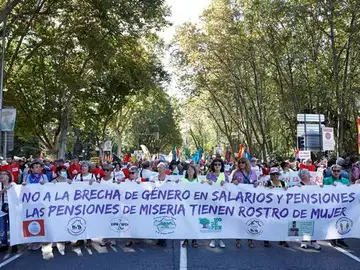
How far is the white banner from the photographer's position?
7.88 meters

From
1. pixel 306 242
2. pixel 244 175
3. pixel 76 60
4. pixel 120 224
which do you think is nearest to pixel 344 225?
pixel 306 242

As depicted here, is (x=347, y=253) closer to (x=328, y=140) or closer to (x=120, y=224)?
(x=120, y=224)

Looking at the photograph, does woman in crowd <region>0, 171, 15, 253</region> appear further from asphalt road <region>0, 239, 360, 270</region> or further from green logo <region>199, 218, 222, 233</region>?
green logo <region>199, 218, 222, 233</region>

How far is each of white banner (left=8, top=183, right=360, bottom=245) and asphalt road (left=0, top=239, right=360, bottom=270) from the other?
28 cm

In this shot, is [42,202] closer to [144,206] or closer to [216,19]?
[144,206]

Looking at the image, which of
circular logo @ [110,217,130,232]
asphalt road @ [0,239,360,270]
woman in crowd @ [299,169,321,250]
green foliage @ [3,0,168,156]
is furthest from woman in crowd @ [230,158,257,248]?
green foliage @ [3,0,168,156]

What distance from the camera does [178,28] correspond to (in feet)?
110

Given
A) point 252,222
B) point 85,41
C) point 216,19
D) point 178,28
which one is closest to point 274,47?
point 216,19

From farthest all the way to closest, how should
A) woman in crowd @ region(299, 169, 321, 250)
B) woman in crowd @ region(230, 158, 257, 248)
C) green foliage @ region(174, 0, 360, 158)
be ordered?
1. green foliage @ region(174, 0, 360, 158)
2. woman in crowd @ region(230, 158, 257, 248)
3. woman in crowd @ region(299, 169, 321, 250)

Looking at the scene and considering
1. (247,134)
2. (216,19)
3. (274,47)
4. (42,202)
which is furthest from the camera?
(247,134)

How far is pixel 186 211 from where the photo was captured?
8023mm

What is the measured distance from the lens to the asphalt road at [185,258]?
6973mm

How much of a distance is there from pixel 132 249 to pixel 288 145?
138ft

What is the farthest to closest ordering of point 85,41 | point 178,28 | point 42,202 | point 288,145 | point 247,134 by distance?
point 288,145 → point 247,134 → point 178,28 → point 85,41 → point 42,202
